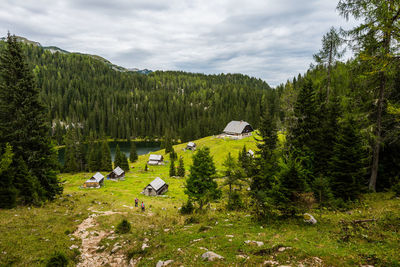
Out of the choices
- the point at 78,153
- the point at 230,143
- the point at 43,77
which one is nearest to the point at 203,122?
the point at 230,143

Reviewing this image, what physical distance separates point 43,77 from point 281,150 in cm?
25023

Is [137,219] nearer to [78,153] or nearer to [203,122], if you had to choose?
[78,153]

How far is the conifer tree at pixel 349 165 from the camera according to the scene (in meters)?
16.2

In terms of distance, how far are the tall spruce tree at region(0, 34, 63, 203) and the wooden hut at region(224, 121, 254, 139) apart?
69961 millimetres

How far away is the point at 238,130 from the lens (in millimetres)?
84000

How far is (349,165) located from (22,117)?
3012cm

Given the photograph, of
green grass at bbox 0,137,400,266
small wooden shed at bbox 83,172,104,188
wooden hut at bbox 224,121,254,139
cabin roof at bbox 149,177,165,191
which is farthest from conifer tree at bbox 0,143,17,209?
wooden hut at bbox 224,121,254,139

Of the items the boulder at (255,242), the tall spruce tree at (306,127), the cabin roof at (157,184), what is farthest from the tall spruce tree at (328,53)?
the cabin roof at (157,184)

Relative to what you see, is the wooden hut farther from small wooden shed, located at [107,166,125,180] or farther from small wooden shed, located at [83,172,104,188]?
small wooden shed, located at [83,172,104,188]

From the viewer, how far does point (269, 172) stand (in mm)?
21219

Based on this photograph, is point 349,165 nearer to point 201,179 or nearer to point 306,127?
point 306,127

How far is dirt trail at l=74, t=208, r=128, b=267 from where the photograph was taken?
10.5 metres

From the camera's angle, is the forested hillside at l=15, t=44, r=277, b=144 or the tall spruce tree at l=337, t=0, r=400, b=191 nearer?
the tall spruce tree at l=337, t=0, r=400, b=191

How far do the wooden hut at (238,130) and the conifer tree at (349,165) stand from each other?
65.9m
